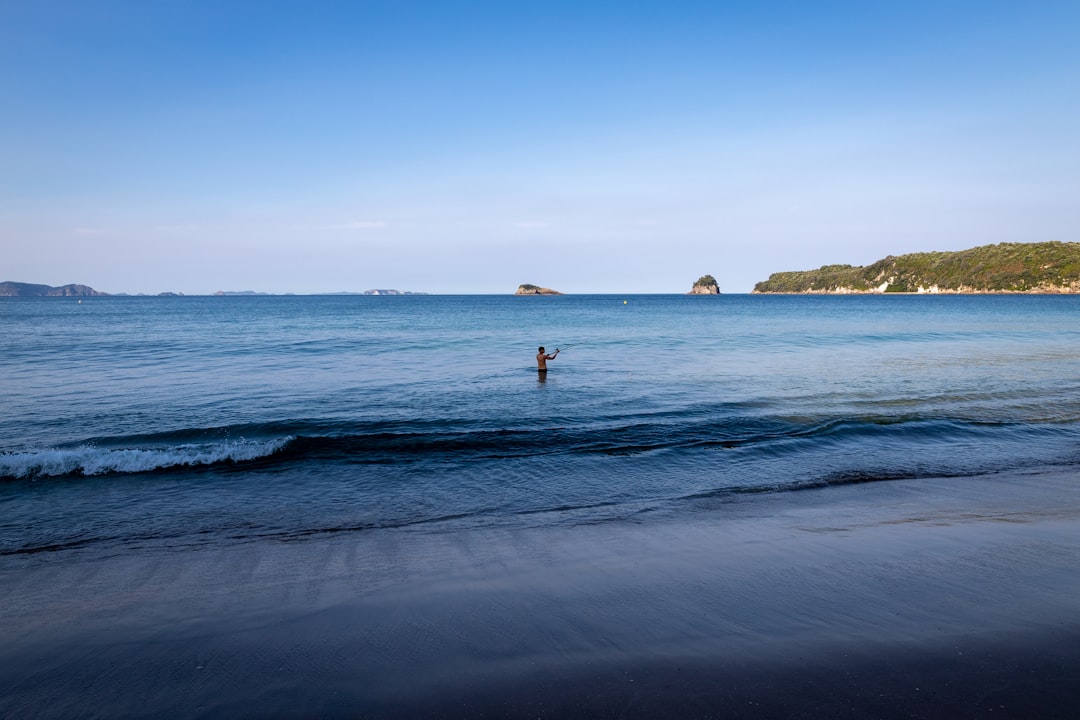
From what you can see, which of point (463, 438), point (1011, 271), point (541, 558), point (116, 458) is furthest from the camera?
point (1011, 271)

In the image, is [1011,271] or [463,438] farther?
[1011,271]

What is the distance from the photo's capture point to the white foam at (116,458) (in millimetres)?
12789

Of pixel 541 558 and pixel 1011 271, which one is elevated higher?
pixel 1011 271

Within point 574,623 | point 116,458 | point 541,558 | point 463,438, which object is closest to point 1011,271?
point 463,438

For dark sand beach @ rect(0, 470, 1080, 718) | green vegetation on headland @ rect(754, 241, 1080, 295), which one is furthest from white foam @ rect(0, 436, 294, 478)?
green vegetation on headland @ rect(754, 241, 1080, 295)

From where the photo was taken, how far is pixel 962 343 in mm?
42688

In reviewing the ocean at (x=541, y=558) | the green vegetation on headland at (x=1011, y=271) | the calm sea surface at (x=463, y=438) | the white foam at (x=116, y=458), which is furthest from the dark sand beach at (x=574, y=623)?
the green vegetation on headland at (x=1011, y=271)

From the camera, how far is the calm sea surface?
34.5 feet

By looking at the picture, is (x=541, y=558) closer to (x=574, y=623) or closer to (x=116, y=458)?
(x=574, y=623)

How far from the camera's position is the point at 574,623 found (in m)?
6.32

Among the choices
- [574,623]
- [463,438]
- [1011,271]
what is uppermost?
[1011,271]

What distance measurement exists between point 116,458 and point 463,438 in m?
7.79

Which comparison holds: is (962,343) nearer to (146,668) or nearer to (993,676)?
(993,676)

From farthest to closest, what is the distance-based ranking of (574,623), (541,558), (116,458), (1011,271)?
(1011,271) < (116,458) < (541,558) < (574,623)
